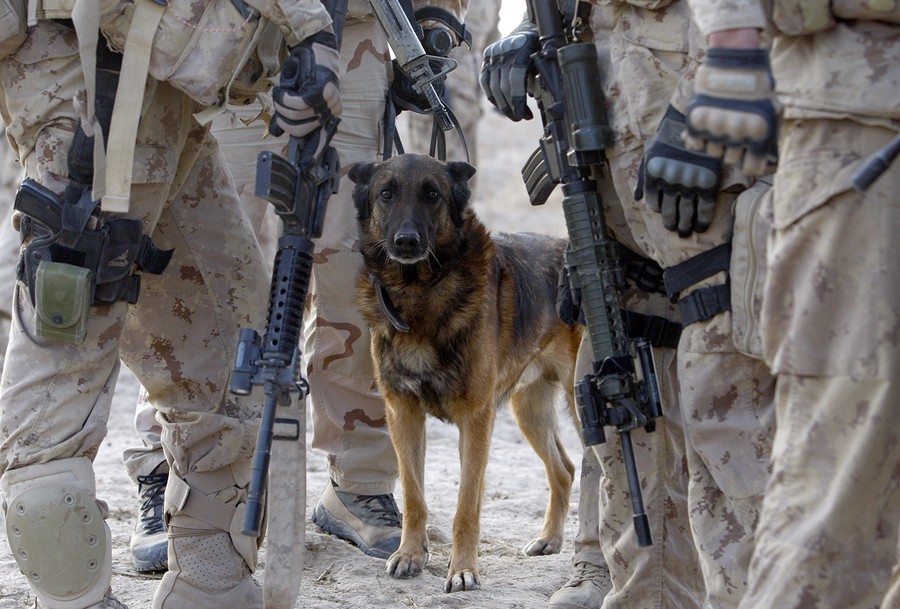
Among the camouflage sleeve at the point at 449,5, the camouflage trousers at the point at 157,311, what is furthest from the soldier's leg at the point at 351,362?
the camouflage trousers at the point at 157,311

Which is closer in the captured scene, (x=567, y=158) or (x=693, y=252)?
(x=693, y=252)

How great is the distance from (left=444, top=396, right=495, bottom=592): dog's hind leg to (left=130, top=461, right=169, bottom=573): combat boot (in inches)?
45.7

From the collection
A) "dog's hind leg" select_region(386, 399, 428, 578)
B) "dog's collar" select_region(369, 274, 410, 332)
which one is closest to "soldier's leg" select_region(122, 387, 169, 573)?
"dog's hind leg" select_region(386, 399, 428, 578)

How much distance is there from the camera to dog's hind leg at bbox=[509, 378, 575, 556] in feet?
17.1

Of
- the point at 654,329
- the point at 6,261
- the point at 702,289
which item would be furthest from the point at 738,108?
the point at 6,261

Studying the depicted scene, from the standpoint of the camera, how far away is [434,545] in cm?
524

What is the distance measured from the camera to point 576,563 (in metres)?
4.18

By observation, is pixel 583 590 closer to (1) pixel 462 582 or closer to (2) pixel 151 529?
(1) pixel 462 582

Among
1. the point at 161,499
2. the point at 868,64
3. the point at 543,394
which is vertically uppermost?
Result: the point at 868,64

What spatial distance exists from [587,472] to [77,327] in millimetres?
1930

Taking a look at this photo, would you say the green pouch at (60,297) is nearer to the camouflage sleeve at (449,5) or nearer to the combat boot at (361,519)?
the combat boot at (361,519)

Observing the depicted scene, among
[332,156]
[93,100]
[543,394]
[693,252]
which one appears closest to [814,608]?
[693,252]

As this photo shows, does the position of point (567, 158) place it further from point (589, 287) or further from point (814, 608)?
point (814, 608)

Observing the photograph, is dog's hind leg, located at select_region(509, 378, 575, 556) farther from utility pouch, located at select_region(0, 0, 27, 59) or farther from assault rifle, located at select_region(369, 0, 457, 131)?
utility pouch, located at select_region(0, 0, 27, 59)
